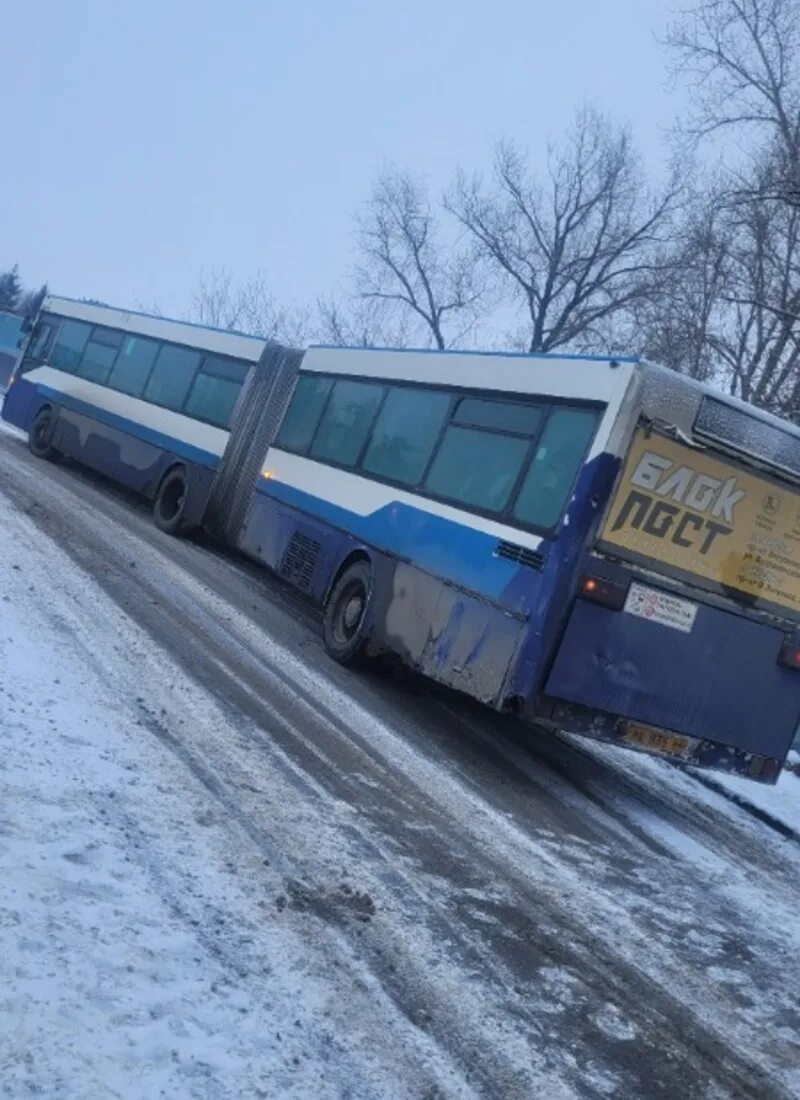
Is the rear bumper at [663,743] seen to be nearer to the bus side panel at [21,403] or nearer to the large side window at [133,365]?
the large side window at [133,365]

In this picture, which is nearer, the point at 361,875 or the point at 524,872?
the point at 361,875

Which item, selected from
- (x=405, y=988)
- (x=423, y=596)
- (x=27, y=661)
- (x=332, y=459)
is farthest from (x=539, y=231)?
(x=405, y=988)

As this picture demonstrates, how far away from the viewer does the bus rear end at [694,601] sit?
7.73 metres

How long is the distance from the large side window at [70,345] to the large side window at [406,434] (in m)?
11.0

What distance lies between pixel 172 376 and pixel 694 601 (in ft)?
37.4

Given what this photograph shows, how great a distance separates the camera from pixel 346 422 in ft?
39.5

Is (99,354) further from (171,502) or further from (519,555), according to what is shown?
(519,555)

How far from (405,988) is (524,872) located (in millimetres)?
1867

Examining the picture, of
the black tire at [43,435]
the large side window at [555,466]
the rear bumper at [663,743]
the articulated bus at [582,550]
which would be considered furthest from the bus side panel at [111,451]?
the rear bumper at [663,743]

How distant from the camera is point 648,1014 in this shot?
4523 mm

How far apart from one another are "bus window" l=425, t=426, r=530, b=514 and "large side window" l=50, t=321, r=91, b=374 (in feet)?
41.2

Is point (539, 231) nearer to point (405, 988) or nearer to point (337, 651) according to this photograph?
point (337, 651)

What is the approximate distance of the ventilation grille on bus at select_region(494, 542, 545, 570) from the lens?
7965 millimetres

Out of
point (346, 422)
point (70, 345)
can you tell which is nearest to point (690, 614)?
point (346, 422)
